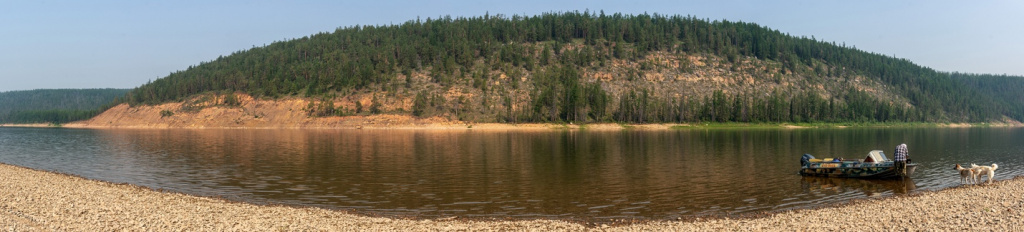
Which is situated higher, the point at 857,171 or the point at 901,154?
the point at 901,154

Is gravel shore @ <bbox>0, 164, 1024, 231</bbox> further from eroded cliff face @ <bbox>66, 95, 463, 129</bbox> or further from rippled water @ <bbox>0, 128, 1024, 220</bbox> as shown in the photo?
eroded cliff face @ <bbox>66, 95, 463, 129</bbox>

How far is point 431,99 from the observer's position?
168 metres

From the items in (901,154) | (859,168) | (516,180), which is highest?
(901,154)

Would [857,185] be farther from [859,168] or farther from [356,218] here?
[356,218]

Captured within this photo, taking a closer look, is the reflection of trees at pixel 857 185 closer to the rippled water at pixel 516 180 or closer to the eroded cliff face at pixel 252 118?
the rippled water at pixel 516 180

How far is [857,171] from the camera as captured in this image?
38.2 meters

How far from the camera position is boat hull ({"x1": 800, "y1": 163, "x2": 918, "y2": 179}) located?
1469 inches

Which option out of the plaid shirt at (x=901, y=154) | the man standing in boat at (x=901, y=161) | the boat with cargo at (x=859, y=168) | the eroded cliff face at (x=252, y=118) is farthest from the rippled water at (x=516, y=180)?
the eroded cliff face at (x=252, y=118)

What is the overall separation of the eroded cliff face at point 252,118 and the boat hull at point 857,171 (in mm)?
119640

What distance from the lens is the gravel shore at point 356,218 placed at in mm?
18984

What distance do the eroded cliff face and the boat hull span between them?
11964 cm

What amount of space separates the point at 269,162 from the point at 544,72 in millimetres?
149572

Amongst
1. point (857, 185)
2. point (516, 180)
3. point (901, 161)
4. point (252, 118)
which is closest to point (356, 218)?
point (516, 180)

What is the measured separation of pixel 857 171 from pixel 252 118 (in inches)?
6836
